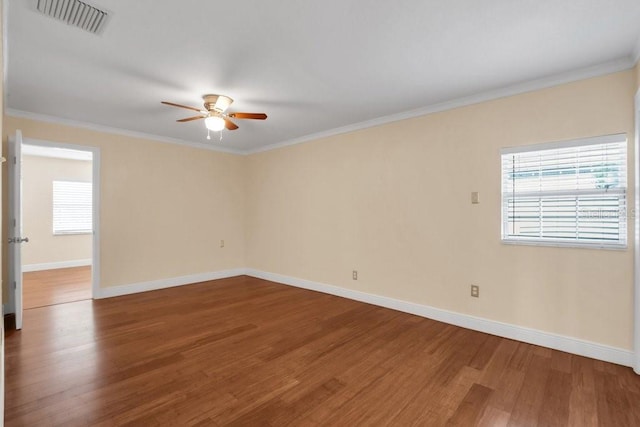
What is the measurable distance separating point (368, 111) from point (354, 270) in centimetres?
214

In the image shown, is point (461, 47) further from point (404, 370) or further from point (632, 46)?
point (404, 370)

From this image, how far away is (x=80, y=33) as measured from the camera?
2143 mm

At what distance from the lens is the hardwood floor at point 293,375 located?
75.0 inches

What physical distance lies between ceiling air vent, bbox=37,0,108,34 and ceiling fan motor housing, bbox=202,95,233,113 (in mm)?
1174

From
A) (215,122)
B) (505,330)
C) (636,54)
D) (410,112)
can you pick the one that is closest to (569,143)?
(636,54)

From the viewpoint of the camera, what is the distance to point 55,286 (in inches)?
200

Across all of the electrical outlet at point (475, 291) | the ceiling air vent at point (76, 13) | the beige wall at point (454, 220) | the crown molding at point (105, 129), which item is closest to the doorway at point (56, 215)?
the crown molding at point (105, 129)

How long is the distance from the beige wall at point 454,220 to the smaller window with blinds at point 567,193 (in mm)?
92

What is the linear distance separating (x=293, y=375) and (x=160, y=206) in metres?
3.84

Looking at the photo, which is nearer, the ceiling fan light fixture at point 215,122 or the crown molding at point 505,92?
the crown molding at point 505,92

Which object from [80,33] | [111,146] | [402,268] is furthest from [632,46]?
[111,146]

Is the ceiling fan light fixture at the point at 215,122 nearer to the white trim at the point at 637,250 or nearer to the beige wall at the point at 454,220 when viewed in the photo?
the beige wall at the point at 454,220

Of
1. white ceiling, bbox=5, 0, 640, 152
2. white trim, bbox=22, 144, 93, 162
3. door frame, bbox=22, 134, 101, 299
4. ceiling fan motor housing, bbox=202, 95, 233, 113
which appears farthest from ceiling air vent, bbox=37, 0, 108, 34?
white trim, bbox=22, 144, 93, 162

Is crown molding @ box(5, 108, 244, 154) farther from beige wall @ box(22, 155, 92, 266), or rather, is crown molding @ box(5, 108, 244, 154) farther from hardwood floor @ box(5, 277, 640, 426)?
beige wall @ box(22, 155, 92, 266)
